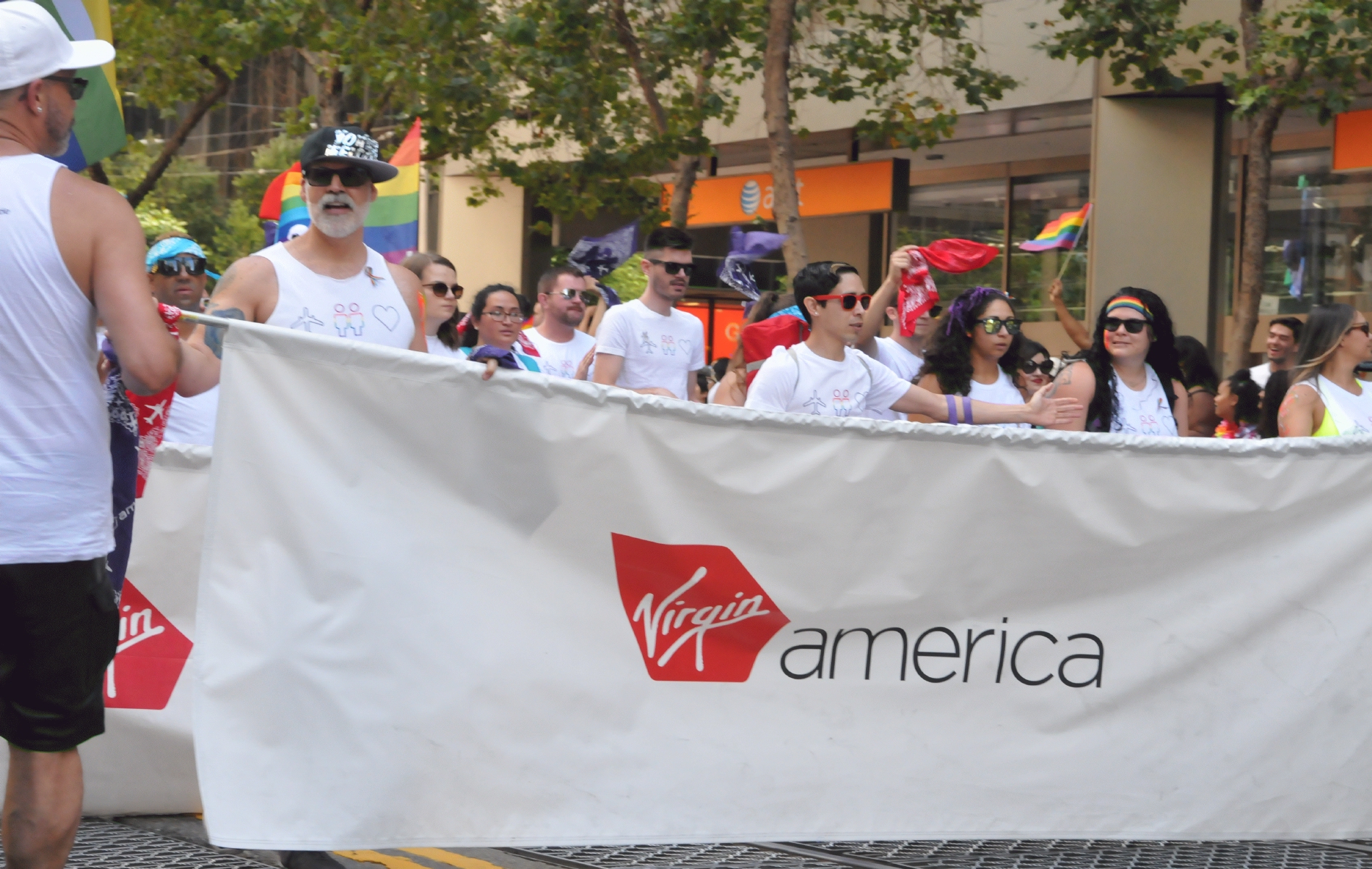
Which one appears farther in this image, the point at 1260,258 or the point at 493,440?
the point at 1260,258

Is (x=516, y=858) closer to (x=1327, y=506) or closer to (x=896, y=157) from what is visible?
(x=1327, y=506)

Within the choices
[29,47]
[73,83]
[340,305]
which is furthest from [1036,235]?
[29,47]

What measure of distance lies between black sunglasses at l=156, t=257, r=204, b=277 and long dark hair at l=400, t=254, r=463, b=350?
1.19m

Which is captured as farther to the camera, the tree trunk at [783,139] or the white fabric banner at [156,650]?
the tree trunk at [783,139]

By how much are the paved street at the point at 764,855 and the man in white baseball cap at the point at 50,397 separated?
1477 mm

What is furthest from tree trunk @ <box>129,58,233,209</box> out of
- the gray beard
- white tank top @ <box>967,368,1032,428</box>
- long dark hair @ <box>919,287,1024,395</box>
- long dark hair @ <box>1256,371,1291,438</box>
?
the gray beard

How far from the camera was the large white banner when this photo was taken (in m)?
3.72

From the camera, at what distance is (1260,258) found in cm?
1211

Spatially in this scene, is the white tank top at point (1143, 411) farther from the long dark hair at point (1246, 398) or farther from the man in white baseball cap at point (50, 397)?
the man in white baseball cap at point (50, 397)

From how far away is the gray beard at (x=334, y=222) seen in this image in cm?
456

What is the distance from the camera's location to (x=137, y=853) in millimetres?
4586

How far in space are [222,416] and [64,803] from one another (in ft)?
3.08

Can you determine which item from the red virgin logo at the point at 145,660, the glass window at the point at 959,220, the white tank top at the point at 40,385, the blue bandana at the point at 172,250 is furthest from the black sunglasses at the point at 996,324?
the glass window at the point at 959,220

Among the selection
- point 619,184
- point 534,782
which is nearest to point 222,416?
point 534,782
